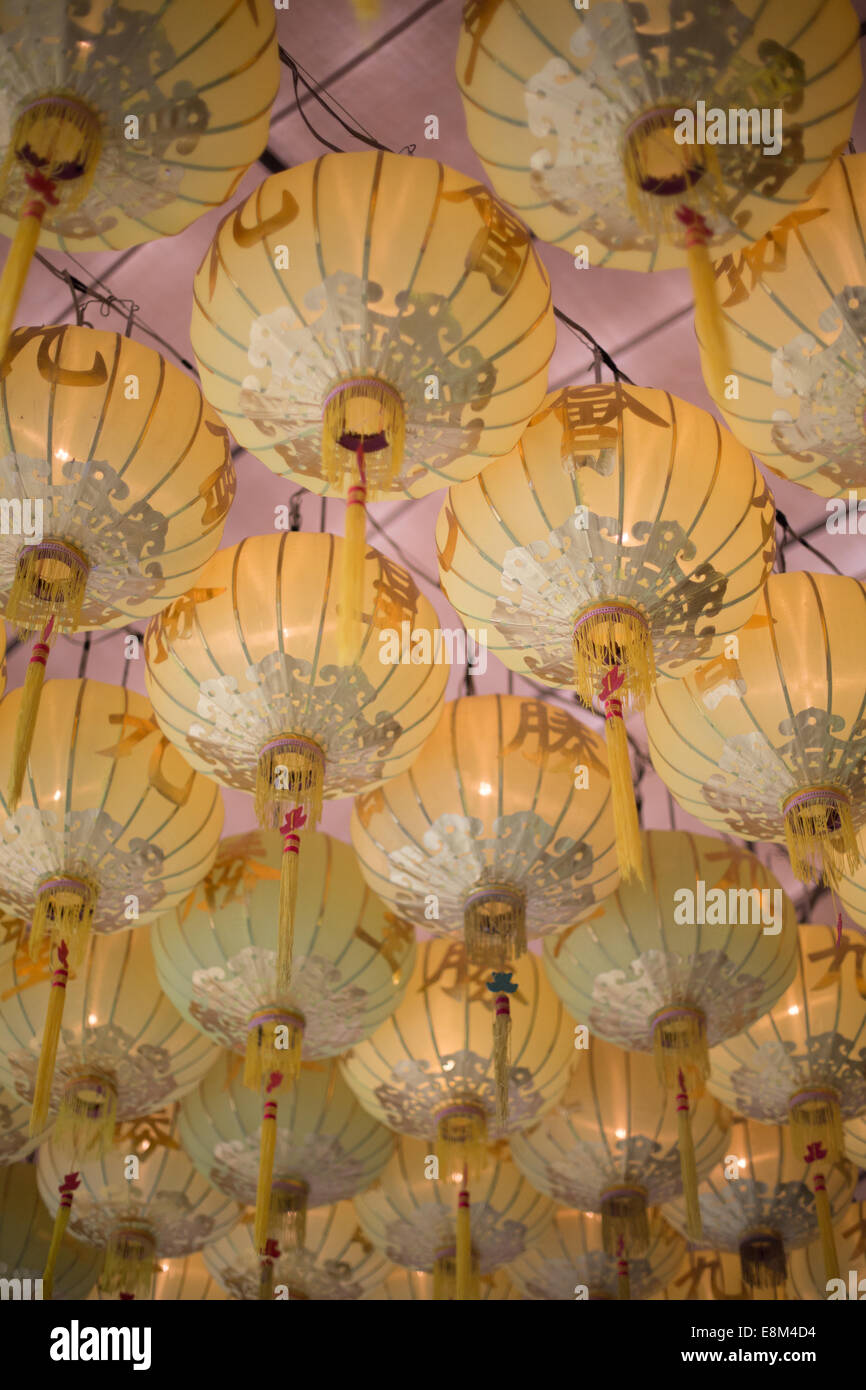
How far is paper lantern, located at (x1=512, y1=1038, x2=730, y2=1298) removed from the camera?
4.64 metres

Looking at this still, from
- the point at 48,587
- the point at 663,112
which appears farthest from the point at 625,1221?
the point at 663,112

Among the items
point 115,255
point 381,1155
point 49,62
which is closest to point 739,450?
point 49,62

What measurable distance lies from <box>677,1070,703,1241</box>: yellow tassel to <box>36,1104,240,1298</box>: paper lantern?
199 centimetres

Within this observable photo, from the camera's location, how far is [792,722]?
129 inches

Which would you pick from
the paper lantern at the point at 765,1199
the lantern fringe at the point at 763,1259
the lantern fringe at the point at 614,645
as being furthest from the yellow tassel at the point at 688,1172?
the lantern fringe at the point at 614,645

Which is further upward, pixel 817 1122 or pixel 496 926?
pixel 496 926

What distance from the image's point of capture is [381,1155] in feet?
15.9

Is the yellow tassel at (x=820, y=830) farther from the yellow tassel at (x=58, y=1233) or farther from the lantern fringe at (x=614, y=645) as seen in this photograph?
the yellow tassel at (x=58, y=1233)

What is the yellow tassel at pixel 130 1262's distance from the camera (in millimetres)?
4660

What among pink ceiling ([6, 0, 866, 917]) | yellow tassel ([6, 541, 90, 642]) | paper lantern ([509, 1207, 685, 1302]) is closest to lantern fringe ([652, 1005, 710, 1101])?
pink ceiling ([6, 0, 866, 917])

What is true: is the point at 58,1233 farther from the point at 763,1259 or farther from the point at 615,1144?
the point at 763,1259

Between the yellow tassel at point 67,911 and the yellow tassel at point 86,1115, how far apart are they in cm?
74

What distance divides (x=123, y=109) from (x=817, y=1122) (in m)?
3.71
